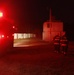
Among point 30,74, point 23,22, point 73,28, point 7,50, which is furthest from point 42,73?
point 23,22

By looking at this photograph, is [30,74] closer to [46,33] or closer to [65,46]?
[65,46]

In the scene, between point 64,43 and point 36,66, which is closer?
point 36,66

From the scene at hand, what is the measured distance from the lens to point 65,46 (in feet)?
65.1

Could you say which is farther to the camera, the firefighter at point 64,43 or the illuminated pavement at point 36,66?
the firefighter at point 64,43

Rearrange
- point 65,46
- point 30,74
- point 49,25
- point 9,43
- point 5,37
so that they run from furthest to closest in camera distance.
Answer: point 49,25
point 9,43
point 5,37
point 65,46
point 30,74

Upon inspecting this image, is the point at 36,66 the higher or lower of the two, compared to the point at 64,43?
lower

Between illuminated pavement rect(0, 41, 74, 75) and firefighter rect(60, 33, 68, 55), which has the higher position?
firefighter rect(60, 33, 68, 55)

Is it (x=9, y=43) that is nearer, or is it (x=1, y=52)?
(x=1, y=52)

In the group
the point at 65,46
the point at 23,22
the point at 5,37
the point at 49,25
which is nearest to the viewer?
the point at 65,46

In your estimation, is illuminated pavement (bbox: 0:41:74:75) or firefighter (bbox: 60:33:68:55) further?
firefighter (bbox: 60:33:68:55)

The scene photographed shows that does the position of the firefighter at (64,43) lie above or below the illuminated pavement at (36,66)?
above

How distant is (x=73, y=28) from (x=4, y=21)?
4943cm

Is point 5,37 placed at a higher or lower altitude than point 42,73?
higher

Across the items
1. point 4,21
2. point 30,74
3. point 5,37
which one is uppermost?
point 4,21
